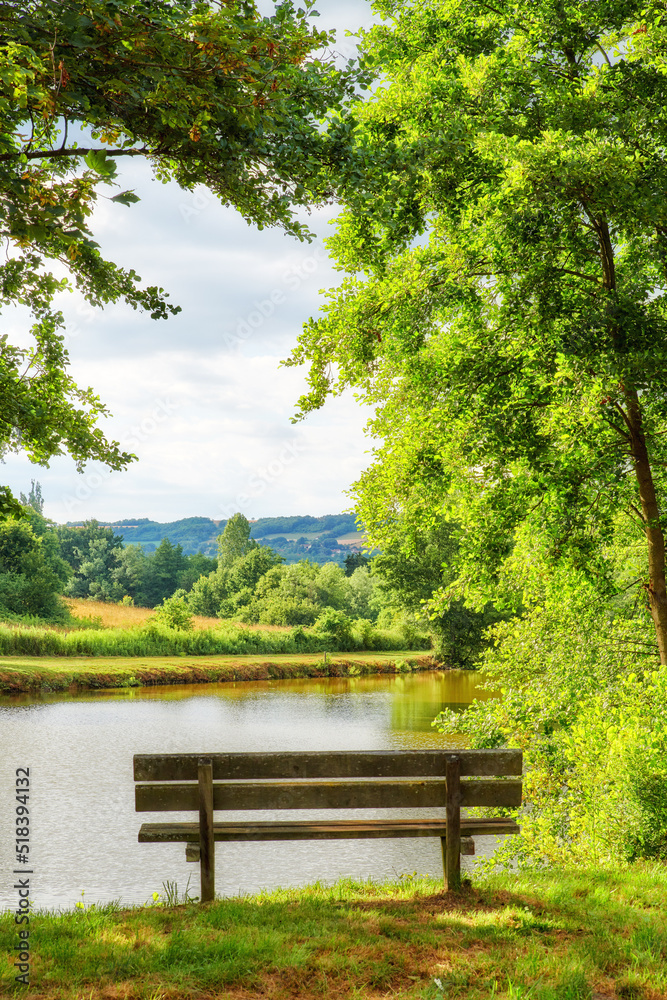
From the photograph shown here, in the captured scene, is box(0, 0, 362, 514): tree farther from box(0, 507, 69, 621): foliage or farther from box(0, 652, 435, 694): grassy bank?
box(0, 507, 69, 621): foliage

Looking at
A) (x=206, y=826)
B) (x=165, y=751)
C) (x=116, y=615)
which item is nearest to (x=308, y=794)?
(x=206, y=826)

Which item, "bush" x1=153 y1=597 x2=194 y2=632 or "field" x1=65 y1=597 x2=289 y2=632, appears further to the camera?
"field" x1=65 y1=597 x2=289 y2=632

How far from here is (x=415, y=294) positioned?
898 cm

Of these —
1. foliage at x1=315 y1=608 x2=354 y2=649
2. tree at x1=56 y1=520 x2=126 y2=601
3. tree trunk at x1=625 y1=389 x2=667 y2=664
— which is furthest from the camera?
tree at x1=56 y1=520 x2=126 y2=601

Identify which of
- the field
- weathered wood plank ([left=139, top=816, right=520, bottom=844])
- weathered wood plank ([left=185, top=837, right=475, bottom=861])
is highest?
weathered wood plank ([left=139, top=816, right=520, bottom=844])

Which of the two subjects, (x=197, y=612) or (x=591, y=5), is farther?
(x=197, y=612)

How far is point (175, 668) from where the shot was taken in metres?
38.3

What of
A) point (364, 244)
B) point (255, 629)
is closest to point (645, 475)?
point (364, 244)

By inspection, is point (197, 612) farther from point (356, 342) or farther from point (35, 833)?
point (356, 342)

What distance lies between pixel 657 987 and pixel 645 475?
6.60 meters

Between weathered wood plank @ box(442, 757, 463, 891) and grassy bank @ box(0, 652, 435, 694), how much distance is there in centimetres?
2939

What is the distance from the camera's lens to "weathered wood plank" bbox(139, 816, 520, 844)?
5.30 m

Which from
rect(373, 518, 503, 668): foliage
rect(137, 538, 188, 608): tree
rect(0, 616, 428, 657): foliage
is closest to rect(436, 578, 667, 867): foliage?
rect(373, 518, 503, 668): foliage

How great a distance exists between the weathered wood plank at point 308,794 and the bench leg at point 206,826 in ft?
0.34
